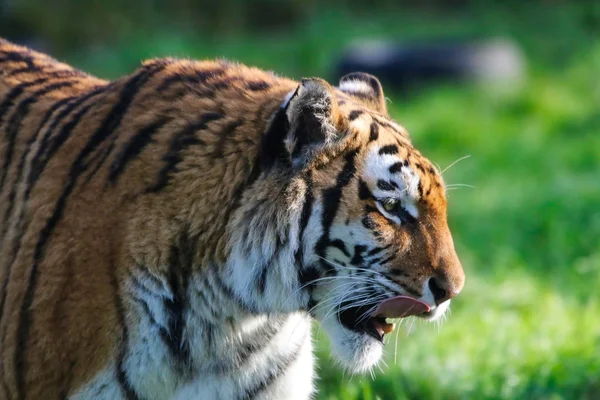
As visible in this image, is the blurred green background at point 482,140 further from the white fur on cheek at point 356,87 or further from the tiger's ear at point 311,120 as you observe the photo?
the tiger's ear at point 311,120

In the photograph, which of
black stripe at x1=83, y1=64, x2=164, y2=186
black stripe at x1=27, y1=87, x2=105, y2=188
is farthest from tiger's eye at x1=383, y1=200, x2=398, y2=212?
black stripe at x1=27, y1=87, x2=105, y2=188

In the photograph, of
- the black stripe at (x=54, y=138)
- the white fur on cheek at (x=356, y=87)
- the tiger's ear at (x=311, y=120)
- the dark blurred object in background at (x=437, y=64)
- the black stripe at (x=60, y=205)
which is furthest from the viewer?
the dark blurred object in background at (x=437, y=64)

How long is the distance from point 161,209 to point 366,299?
586mm

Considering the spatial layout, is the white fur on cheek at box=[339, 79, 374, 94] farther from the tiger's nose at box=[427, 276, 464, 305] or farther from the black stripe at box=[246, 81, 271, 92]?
the tiger's nose at box=[427, 276, 464, 305]

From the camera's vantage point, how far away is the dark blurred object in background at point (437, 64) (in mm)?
9953

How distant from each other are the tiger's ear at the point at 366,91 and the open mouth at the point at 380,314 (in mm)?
595

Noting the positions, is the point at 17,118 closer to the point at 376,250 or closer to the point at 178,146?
the point at 178,146

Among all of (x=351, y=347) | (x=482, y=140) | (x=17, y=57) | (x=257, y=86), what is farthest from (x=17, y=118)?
(x=482, y=140)

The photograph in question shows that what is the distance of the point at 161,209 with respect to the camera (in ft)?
9.18

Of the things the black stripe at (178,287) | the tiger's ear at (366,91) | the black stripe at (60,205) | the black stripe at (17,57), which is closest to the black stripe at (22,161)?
the black stripe at (60,205)

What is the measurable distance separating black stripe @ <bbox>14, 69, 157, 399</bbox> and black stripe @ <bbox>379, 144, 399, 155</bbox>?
2.36 ft

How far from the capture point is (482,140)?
868cm

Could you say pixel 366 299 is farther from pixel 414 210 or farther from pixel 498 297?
pixel 498 297

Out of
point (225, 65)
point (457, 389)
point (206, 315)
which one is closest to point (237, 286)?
point (206, 315)
